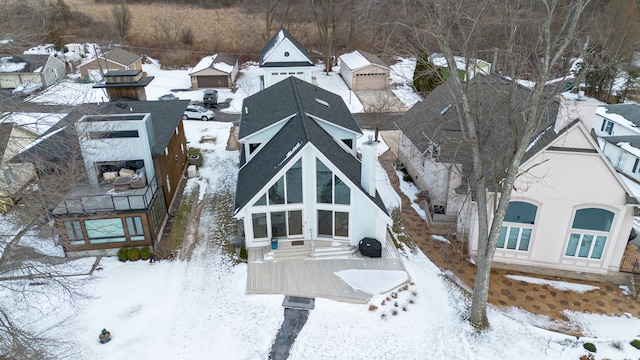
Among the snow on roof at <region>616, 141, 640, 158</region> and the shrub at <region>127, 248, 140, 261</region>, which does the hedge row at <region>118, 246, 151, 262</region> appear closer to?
the shrub at <region>127, 248, 140, 261</region>

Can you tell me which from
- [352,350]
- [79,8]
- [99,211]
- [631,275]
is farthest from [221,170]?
[79,8]

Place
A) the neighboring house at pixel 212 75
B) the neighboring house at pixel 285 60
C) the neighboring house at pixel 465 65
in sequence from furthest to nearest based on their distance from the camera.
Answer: the neighboring house at pixel 212 75 → the neighboring house at pixel 285 60 → the neighboring house at pixel 465 65

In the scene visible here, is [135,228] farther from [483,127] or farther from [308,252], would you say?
[483,127]

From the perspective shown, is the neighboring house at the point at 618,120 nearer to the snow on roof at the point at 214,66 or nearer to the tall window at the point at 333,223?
the tall window at the point at 333,223

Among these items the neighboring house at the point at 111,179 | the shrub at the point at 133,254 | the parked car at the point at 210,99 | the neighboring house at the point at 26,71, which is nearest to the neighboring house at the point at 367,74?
the parked car at the point at 210,99

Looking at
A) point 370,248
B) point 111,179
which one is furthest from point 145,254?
point 370,248
